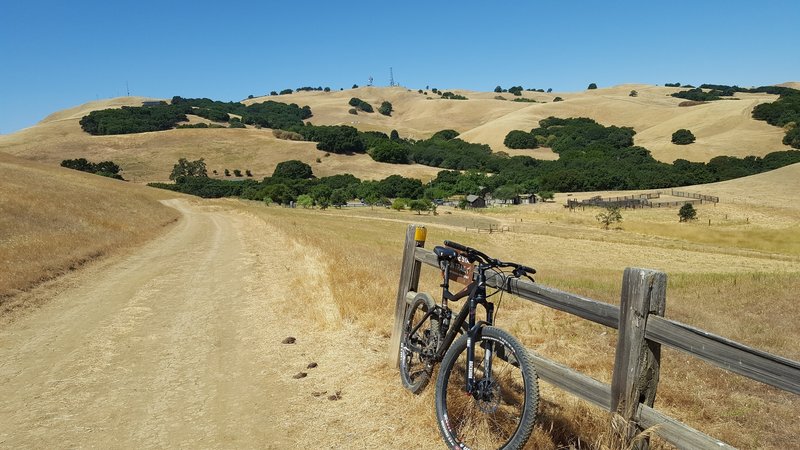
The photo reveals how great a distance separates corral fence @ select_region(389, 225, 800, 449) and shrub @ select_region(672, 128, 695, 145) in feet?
549

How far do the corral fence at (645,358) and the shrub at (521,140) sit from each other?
606ft

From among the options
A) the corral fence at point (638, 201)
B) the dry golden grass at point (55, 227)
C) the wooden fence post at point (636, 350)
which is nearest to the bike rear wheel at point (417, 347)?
the wooden fence post at point (636, 350)

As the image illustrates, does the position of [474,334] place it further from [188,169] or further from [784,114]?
[784,114]

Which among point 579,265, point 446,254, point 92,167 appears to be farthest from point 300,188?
point 446,254

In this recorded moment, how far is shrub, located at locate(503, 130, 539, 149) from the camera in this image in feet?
601

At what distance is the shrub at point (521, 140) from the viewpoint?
183 m

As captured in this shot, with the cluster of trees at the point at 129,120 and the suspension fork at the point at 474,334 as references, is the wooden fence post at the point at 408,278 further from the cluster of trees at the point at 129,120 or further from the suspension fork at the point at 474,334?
the cluster of trees at the point at 129,120

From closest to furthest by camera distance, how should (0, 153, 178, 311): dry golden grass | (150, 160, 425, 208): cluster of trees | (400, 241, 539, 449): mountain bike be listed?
(400, 241, 539, 449): mountain bike → (0, 153, 178, 311): dry golden grass → (150, 160, 425, 208): cluster of trees

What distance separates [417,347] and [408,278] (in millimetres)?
1275

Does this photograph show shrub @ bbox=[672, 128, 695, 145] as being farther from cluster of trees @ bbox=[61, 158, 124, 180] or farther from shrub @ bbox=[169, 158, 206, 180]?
cluster of trees @ bbox=[61, 158, 124, 180]

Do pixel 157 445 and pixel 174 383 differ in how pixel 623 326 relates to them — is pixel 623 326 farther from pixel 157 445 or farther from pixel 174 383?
pixel 174 383

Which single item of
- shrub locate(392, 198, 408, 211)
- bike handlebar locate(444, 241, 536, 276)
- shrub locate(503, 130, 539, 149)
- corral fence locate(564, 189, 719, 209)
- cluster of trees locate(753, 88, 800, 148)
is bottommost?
shrub locate(392, 198, 408, 211)

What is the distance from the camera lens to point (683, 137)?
152125mm

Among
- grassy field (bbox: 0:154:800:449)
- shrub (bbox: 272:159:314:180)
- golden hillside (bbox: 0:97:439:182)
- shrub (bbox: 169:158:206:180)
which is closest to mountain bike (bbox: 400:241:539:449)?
grassy field (bbox: 0:154:800:449)
